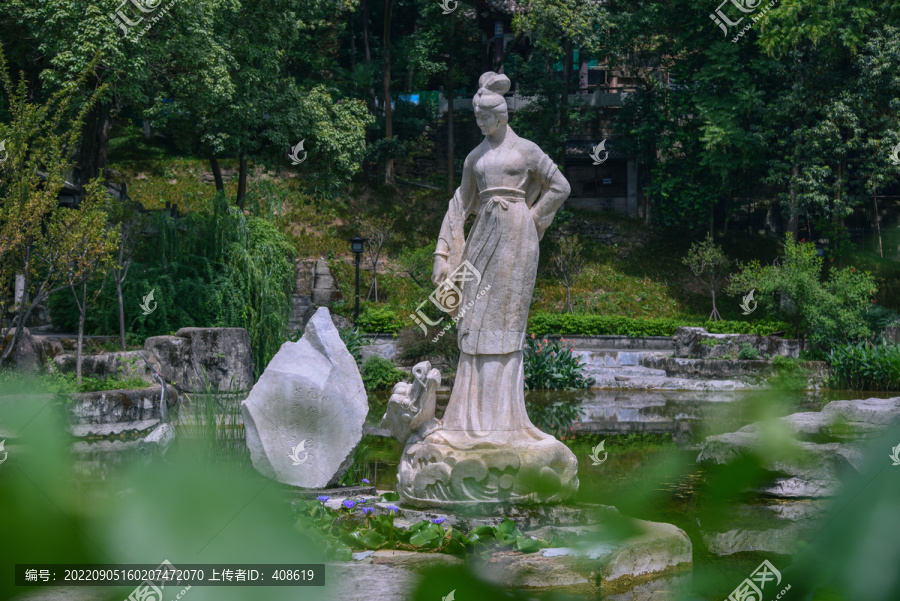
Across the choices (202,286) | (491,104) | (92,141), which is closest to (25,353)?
(202,286)

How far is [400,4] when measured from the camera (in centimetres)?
3306

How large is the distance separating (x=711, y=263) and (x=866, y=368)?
8235 mm

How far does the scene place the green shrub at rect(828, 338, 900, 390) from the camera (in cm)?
1573

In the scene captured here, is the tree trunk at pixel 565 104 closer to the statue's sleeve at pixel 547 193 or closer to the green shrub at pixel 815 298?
the green shrub at pixel 815 298

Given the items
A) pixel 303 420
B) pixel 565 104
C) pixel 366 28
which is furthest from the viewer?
pixel 366 28

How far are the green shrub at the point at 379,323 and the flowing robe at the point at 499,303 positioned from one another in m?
14.4

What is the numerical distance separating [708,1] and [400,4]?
43.0ft

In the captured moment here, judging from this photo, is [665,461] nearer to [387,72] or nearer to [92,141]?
[92,141]

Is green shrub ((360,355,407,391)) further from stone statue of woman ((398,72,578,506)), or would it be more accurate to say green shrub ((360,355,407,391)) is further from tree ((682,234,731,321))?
tree ((682,234,731,321))

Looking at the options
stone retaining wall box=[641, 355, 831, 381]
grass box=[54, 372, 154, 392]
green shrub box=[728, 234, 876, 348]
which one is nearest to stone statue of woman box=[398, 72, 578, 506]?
grass box=[54, 372, 154, 392]

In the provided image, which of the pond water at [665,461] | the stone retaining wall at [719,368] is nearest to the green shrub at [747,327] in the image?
the stone retaining wall at [719,368]

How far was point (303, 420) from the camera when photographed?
623cm

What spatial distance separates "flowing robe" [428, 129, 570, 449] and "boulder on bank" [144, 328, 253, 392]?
7000 millimetres

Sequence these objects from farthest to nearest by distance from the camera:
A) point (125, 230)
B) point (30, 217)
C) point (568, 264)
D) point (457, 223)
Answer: point (568, 264)
point (125, 230)
point (30, 217)
point (457, 223)
